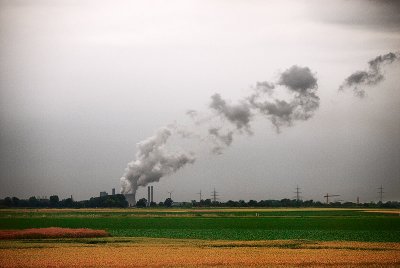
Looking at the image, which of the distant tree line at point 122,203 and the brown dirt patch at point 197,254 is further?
the distant tree line at point 122,203

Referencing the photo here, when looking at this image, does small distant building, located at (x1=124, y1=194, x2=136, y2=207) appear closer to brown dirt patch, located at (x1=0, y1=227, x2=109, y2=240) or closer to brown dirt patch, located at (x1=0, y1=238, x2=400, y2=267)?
brown dirt patch, located at (x1=0, y1=227, x2=109, y2=240)

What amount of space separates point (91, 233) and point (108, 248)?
782cm

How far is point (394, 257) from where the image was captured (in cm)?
2355

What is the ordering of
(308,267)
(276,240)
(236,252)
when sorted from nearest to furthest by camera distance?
(308,267)
(236,252)
(276,240)

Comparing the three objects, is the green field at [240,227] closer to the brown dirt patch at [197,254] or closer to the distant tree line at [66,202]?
the brown dirt patch at [197,254]

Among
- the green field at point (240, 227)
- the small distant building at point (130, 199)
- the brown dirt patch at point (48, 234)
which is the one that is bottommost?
the green field at point (240, 227)

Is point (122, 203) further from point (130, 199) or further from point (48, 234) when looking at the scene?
point (48, 234)

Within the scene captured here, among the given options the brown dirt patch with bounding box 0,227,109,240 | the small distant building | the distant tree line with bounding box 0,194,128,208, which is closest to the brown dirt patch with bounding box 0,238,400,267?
the brown dirt patch with bounding box 0,227,109,240

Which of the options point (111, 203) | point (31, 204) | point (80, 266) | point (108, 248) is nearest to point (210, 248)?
point (108, 248)

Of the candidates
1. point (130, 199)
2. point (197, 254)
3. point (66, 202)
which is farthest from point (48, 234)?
point (66, 202)

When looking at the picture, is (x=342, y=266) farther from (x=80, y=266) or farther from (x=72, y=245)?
(x=72, y=245)

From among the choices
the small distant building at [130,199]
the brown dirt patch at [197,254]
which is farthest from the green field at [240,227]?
the small distant building at [130,199]

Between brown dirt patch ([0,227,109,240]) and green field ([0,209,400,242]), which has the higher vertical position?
brown dirt patch ([0,227,109,240])

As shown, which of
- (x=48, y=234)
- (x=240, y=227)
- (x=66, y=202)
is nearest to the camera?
(x=48, y=234)
